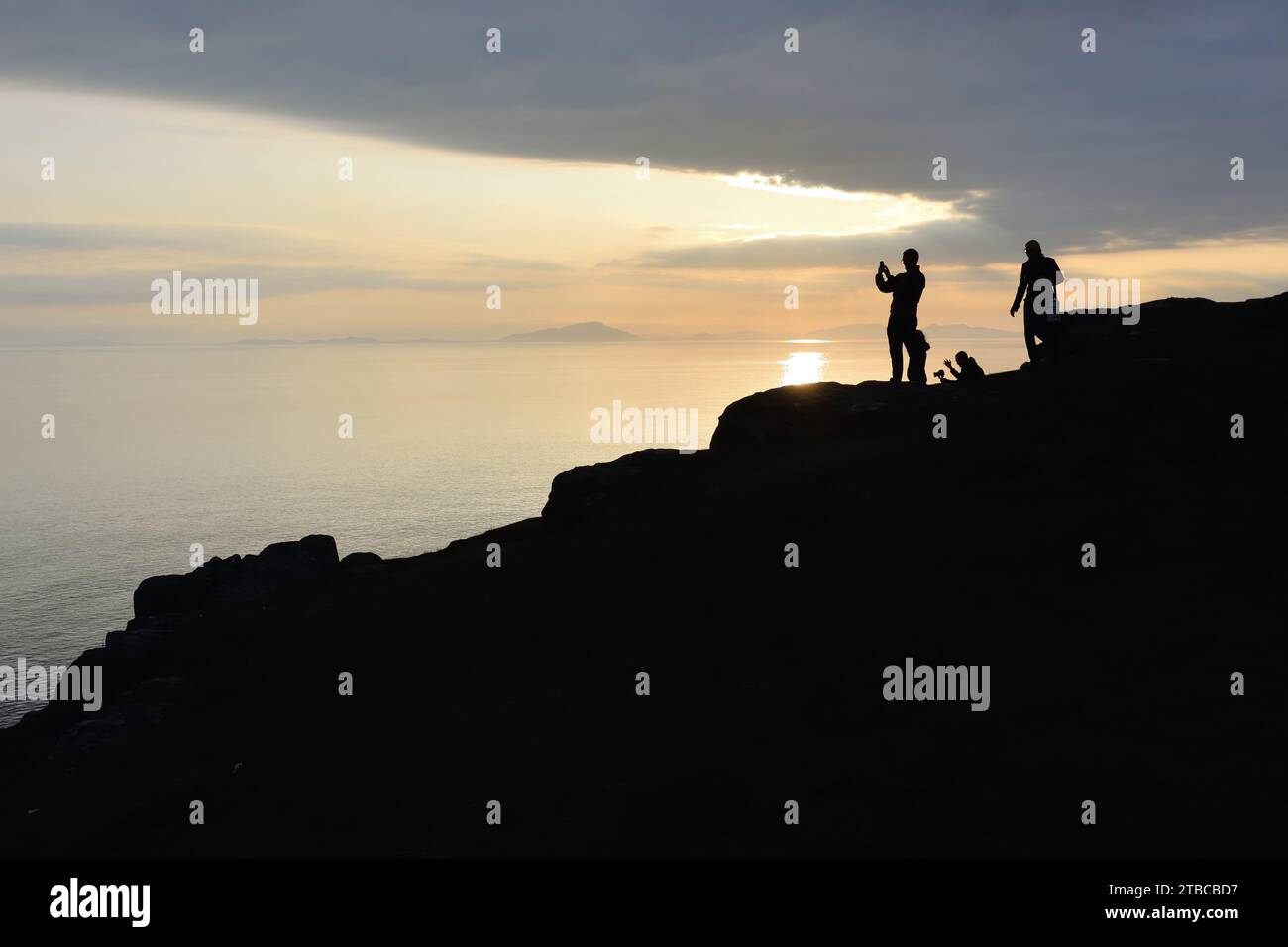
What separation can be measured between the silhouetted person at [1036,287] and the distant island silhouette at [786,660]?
229cm

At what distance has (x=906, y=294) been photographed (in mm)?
30297

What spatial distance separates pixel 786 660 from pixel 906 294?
15801mm

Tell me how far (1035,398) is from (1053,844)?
1770cm

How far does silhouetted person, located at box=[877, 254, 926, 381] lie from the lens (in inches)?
1172

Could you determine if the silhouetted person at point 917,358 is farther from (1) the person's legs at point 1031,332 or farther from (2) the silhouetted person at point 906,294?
(1) the person's legs at point 1031,332

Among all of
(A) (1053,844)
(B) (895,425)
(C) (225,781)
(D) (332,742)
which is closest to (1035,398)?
(B) (895,425)

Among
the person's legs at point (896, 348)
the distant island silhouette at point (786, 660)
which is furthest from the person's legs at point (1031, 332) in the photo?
the person's legs at point (896, 348)

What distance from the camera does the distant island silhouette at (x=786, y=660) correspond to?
45.0 ft

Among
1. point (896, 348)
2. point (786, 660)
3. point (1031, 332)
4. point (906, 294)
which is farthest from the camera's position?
point (1031, 332)

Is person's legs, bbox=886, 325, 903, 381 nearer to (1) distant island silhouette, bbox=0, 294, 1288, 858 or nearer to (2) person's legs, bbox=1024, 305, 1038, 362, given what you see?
(1) distant island silhouette, bbox=0, 294, 1288, 858

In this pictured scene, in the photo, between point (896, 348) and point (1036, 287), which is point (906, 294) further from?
point (1036, 287)

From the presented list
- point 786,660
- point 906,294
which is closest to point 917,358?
point 906,294

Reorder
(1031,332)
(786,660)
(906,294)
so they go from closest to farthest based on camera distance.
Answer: (786,660)
(906,294)
(1031,332)
